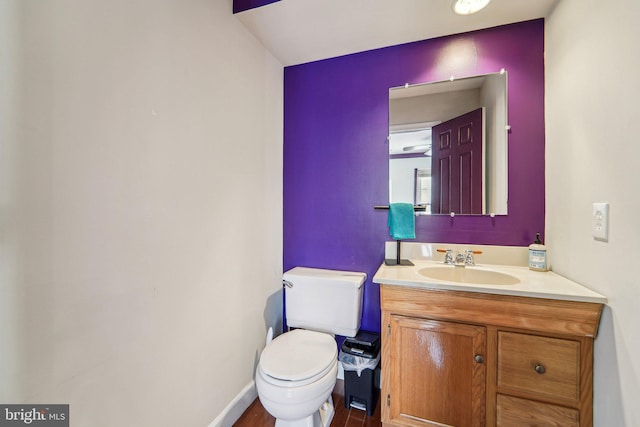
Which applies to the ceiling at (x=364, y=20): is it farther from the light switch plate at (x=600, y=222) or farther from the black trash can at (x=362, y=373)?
the black trash can at (x=362, y=373)

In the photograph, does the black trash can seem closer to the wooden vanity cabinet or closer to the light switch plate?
the wooden vanity cabinet

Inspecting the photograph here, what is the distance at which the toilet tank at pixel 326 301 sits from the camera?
1571 millimetres

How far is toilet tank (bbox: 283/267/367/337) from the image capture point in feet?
5.16

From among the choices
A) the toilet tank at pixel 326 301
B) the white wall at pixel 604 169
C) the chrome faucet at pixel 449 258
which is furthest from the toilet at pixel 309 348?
the white wall at pixel 604 169

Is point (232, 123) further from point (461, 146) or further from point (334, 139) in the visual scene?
point (461, 146)

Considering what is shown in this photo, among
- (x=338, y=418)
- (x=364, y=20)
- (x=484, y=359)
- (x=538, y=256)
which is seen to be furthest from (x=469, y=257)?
(x=364, y=20)

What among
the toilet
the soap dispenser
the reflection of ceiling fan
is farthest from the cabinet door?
the reflection of ceiling fan

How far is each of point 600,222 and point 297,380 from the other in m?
1.39

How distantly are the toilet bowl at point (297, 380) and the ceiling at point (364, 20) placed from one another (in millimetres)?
1830

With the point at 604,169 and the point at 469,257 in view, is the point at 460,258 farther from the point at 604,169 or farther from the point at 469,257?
the point at 604,169

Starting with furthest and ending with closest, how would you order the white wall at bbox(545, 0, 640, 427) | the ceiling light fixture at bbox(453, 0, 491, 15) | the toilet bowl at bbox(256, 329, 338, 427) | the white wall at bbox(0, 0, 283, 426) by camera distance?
the ceiling light fixture at bbox(453, 0, 491, 15)
the toilet bowl at bbox(256, 329, 338, 427)
the white wall at bbox(545, 0, 640, 427)
the white wall at bbox(0, 0, 283, 426)

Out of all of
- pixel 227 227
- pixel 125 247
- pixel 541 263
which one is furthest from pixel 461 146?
pixel 125 247

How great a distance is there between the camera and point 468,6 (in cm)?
133

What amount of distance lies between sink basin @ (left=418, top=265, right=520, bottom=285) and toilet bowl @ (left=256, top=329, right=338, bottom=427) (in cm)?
70
